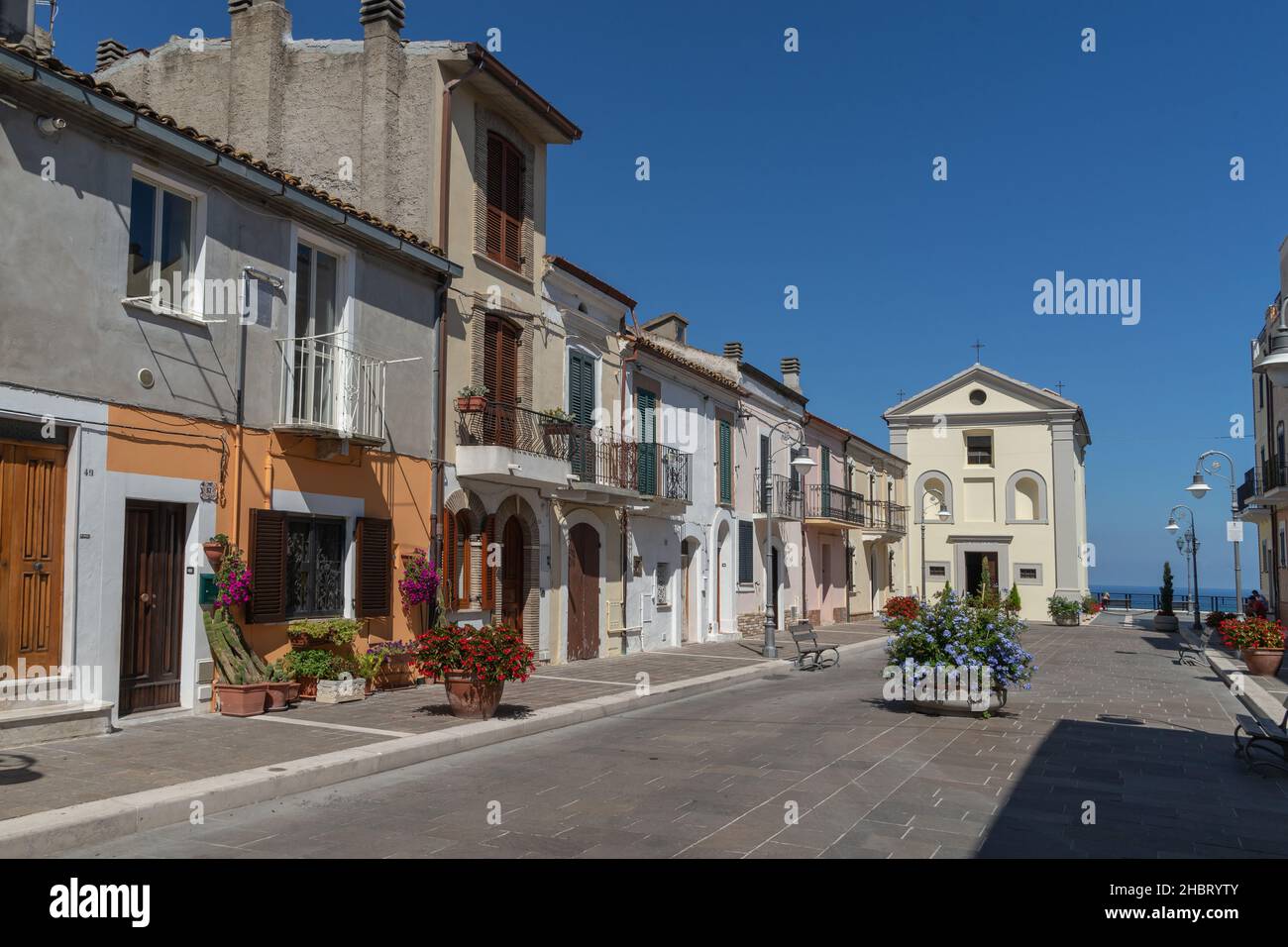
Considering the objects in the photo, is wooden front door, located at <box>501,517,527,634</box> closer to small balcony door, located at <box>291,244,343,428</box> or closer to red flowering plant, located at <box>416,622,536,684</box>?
small balcony door, located at <box>291,244,343,428</box>

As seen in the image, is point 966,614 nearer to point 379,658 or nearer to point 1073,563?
point 379,658

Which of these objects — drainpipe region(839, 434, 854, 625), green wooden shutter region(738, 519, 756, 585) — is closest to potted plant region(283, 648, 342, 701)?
green wooden shutter region(738, 519, 756, 585)

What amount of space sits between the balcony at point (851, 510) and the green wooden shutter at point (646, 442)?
1115cm

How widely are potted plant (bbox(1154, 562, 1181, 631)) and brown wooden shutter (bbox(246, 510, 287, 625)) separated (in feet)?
109

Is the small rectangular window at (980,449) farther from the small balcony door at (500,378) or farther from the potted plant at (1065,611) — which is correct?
the small balcony door at (500,378)

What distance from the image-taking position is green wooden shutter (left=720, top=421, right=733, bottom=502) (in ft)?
84.4

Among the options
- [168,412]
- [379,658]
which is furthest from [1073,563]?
[168,412]

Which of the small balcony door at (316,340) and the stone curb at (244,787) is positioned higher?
the small balcony door at (316,340)

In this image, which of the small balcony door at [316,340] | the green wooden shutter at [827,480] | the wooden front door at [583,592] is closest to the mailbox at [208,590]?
the small balcony door at [316,340]

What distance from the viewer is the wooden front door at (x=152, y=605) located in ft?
33.2

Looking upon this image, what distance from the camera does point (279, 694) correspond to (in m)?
11.1

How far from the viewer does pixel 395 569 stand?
13852 mm

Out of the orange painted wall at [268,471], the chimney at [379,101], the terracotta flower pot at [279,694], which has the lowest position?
the terracotta flower pot at [279,694]

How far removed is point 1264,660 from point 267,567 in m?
17.7
